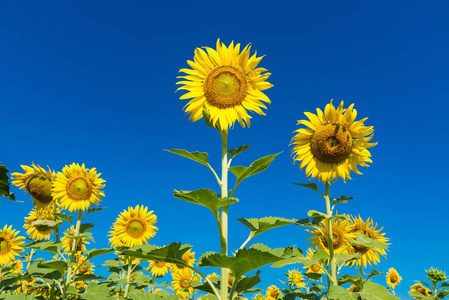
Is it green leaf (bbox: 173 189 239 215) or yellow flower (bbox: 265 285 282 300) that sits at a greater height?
yellow flower (bbox: 265 285 282 300)

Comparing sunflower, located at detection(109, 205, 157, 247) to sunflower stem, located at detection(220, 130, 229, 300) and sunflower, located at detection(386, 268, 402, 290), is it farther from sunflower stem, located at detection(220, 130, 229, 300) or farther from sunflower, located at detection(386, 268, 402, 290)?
sunflower, located at detection(386, 268, 402, 290)

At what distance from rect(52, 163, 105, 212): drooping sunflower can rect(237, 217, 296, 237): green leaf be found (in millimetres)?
5065

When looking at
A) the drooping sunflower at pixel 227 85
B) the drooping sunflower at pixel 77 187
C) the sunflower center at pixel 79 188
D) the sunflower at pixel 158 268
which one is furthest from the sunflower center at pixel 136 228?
the drooping sunflower at pixel 227 85

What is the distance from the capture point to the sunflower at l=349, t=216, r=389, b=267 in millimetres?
6725

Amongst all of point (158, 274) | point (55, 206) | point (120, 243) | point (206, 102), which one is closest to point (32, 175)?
point (55, 206)

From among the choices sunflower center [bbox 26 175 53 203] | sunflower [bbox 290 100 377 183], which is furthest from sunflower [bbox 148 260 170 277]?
Result: sunflower [bbox 290 100 377 183]

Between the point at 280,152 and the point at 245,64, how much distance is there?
144 centimetres

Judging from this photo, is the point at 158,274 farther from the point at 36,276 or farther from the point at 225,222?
the point at 225,222

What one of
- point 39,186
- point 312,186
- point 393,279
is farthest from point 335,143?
point 393,279

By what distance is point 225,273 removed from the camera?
3.12m

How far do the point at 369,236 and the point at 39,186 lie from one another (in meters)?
7.67

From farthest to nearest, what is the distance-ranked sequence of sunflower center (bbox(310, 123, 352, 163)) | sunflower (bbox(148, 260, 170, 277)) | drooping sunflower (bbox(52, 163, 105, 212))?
sunflower (bbox(148, 260, 170, 277))
drooping sunflower (bbox(52, 163, 105, 212))
sunflower center (bbox(310, 123, 352, 163))

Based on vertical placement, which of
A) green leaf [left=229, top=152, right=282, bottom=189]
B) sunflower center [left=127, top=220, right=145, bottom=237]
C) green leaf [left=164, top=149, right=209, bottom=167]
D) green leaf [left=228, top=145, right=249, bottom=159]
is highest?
sunflower center [left=127, top=220, right=145, bottom=237]

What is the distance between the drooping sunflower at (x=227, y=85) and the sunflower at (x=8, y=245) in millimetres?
7820
